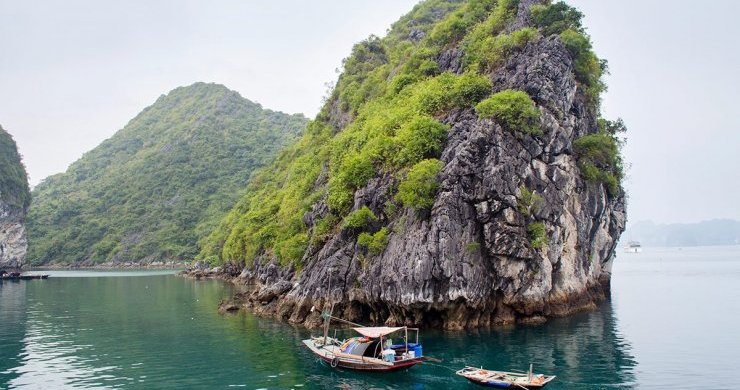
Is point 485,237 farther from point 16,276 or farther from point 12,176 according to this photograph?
point 12,176

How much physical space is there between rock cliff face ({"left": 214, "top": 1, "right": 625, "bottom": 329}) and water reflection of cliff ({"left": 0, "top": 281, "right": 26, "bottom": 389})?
2069cm

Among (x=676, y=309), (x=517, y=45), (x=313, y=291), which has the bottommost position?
(x=676, y=309)

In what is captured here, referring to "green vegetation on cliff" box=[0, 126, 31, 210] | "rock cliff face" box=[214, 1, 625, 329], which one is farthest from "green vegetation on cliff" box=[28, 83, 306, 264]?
"rock cliff face" box=[214, 1, 625, 329]

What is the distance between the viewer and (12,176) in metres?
125

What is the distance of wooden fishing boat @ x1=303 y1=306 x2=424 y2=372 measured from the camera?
29.4 metres

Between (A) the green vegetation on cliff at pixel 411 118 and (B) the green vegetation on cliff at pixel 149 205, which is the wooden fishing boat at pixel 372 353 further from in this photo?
(B) the green vegetation on cliff at pixel 149 205

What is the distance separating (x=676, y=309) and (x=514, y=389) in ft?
119

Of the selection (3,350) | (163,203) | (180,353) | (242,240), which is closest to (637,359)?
(180,353)

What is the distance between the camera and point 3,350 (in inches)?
1448

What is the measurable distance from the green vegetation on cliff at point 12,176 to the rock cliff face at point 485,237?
10345 centimetres

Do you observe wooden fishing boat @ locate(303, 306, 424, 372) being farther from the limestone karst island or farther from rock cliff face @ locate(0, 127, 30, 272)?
rock cliff face @ locate(0, 127, 30, 272)

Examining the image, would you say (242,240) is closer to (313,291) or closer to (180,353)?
(313,291)

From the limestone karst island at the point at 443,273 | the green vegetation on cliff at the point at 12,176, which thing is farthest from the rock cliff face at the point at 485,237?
the green vegetation on cliff at the point at 12,176

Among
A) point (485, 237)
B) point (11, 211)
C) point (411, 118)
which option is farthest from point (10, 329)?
point (11, 211)
